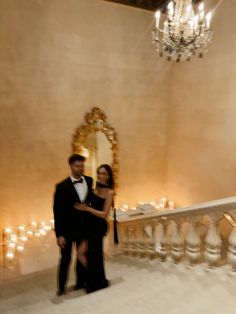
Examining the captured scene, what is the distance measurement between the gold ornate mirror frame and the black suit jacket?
3857 millimetres

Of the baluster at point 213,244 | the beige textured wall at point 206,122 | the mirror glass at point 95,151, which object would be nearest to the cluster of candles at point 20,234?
the mirror glass at point 95,151

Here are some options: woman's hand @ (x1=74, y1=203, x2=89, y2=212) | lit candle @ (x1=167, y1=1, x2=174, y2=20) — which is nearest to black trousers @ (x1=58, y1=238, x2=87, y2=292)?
woman's hand @ (x1=74, y1=203, x2=89, y2=212)

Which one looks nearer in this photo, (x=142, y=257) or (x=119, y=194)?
(x=142, y=257)

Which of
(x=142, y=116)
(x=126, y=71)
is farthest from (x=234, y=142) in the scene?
(x=126, y=71)

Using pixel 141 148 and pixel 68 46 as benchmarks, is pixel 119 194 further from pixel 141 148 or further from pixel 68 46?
pixel 68 46

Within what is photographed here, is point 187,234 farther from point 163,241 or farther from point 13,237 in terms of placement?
point 13,237

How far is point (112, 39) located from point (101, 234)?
4905 millimetres

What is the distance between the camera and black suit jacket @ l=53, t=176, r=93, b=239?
2.94 m

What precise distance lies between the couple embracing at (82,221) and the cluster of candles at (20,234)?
3.34m

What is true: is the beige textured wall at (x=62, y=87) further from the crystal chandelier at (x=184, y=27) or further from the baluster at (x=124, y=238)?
the crystal chandelier at (x=184, y=27)

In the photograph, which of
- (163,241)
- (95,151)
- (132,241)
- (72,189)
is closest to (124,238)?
(132,241)

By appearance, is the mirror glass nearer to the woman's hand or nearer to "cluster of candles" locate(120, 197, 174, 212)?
"cluster of candles" locate(120, 197, 174, 212)

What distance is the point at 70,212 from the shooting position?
2975 mm

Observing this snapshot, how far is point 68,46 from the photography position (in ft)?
21.3
